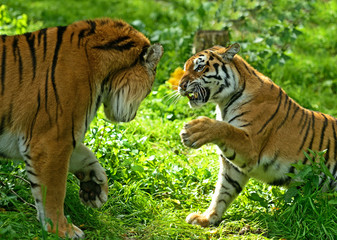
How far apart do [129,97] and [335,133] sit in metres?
1.86

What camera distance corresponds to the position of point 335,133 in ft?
14.5

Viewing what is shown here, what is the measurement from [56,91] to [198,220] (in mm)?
1625

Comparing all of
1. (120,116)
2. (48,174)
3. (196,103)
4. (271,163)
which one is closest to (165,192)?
(196,103)

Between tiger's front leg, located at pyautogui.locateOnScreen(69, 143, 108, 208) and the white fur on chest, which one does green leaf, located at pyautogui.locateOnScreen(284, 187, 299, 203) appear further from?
the white fur on chest

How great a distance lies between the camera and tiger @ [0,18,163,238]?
127 inches

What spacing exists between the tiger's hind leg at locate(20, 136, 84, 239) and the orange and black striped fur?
126 cm

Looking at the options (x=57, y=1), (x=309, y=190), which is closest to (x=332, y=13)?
(x=57, y=1)

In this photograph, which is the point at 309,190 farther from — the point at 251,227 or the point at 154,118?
the point at 154,118

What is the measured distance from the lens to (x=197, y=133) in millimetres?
3754

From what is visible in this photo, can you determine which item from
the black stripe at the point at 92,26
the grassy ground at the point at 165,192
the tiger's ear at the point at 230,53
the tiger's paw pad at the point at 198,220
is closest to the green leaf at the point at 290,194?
the grassy ground at the point at 165,192

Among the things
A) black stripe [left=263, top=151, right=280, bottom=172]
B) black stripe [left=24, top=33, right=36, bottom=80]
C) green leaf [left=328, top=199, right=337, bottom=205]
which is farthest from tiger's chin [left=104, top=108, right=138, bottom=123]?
green leaf [left=328, top=199, right=337, bottom=205]

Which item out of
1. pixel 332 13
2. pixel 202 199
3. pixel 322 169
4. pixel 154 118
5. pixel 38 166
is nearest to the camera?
pixel 38 166

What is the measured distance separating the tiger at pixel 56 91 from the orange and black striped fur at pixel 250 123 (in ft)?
2.61

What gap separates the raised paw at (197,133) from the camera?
3746 mm
